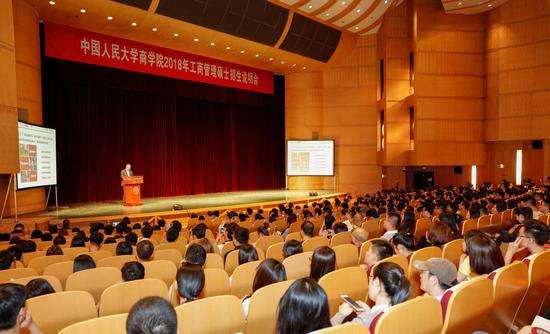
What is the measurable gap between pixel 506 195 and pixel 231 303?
11.2 metres

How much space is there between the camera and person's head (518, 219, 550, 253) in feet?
13.0

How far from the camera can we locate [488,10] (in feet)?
57.3

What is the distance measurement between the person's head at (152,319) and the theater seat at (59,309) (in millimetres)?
1190

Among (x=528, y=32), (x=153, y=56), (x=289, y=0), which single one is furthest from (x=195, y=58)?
(x=528, y=32)

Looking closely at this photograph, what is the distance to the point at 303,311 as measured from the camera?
1.92 meters

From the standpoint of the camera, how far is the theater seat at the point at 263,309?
2.57 m

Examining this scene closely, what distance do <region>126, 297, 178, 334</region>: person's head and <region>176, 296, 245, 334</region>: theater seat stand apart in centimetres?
51

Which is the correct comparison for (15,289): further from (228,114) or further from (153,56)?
(228,114)

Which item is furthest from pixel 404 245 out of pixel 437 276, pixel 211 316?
pixel 211 316

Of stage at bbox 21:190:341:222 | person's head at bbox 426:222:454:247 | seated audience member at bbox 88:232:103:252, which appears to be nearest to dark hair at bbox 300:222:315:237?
person's head at bbox 426:222:454:247

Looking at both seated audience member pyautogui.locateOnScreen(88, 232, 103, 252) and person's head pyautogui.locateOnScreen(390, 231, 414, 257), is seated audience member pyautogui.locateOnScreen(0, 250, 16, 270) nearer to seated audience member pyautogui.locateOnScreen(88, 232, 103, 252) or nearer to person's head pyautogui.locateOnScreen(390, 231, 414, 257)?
seated audience member pyautogui.locateOnScreen(88, 232, 103, 252)

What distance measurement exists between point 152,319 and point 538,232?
12.1 ft

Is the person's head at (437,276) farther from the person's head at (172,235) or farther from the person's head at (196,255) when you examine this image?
the person's head at (172,235)

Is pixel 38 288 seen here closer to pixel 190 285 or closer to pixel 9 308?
pixel 9 308
